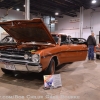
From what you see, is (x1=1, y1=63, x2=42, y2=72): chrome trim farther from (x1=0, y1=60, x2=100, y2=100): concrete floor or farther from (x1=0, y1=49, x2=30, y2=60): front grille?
(x1=0, y1=60, x2=100, y2=100): concrete floor

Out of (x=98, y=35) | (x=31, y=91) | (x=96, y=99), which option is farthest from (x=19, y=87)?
(x=98, y=35)

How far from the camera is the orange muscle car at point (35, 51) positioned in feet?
10.7

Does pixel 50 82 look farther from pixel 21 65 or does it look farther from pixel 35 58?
pixel 21 65

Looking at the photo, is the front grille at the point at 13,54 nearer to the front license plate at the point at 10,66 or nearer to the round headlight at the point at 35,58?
the front license plate at the point at 10,66

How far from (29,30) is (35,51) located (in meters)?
0.98

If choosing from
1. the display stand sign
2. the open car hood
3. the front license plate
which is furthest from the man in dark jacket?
the front license plate

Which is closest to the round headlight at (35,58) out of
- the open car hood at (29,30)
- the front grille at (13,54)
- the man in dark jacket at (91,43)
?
the front grille at (13,54)

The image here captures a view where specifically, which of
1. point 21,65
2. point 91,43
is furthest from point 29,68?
point 91,43

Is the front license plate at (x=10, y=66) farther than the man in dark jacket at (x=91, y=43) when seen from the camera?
No

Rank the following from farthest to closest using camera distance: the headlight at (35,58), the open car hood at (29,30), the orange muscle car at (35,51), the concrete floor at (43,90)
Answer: the open car hood at (29,30)
the orange muscle car at (35,51)
the headlight at (35,58)
the concrete floor at (43,90)

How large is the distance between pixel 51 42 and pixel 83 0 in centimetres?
878

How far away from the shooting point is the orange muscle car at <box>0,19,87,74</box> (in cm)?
327

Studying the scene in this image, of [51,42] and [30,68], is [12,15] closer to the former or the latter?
[51,42]

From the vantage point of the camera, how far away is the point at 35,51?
3338 mm
